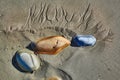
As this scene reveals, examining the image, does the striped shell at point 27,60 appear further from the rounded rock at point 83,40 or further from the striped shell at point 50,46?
the rounded rock at point 83,40

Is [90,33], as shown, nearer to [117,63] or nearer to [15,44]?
[117,63]

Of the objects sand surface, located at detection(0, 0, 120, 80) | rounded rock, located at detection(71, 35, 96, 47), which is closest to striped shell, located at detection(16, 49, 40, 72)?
Result: sand surface, located at detection(0, 0, 120, 80)

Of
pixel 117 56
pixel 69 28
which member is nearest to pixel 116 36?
pixel 117 56

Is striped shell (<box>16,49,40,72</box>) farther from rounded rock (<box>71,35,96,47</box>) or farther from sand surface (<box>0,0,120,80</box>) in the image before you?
rounded rock (<box>71,35,96,47</box>)

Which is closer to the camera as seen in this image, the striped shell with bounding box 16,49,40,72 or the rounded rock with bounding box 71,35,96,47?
the striped shell with bounding box 16,49,40,72

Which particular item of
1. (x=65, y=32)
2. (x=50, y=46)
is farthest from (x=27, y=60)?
(x=65, y=32)

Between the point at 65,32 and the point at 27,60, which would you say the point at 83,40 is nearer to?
the point at 65,32
